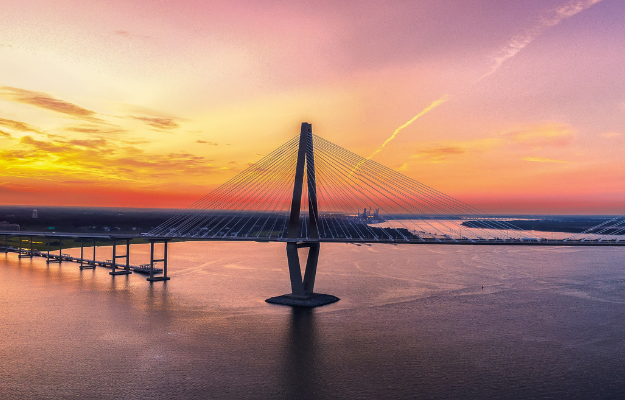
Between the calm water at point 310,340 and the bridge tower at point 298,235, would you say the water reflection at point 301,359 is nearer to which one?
the calm water at point 310,340

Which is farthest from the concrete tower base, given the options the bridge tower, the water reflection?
the water reflection

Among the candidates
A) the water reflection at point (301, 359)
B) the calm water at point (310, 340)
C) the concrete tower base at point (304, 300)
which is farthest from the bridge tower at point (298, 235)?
the water reflection at point (301, 359)

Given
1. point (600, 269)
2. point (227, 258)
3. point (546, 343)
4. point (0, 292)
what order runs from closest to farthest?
point (546, 343), point (0, 292), point (600, 269), point (227, 258)

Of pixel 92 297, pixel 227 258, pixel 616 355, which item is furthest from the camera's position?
pixel 227 258

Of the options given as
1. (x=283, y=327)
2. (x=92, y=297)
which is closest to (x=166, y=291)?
(x=92, y=297)

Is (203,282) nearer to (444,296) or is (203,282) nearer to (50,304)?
(50,304)
